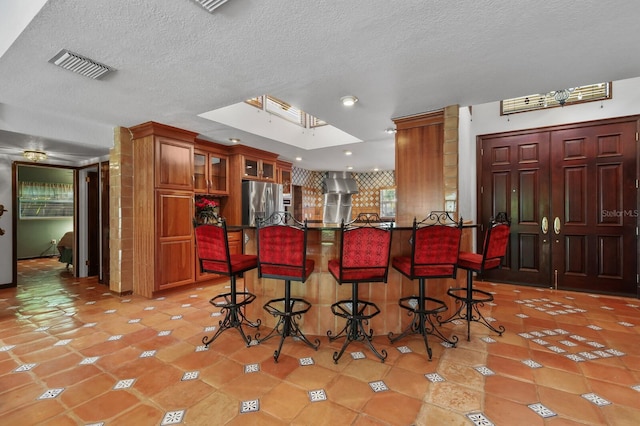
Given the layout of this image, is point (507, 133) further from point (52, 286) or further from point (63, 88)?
point (52, 286)

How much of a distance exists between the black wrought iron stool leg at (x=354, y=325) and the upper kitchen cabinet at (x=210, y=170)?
127 inches

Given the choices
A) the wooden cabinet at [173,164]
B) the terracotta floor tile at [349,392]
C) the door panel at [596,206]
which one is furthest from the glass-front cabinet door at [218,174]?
the door panel at [596,206]

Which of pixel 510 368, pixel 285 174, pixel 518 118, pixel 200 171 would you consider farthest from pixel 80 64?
pixel 518 118

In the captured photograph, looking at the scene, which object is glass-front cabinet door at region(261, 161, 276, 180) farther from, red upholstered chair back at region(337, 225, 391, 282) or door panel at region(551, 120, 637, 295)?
door panel at region(551, 120, 637, 295)

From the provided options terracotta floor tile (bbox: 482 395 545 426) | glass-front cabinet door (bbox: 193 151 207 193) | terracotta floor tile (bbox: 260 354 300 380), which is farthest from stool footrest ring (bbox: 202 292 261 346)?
glass-front cabinet door (bbox: 193 151 207 193)

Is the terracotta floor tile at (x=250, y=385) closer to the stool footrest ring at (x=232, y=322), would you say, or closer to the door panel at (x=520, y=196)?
the stool footrest ring at (x=232, y=322)

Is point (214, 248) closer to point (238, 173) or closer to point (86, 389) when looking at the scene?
point (86, 389)

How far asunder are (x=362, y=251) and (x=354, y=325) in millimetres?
753

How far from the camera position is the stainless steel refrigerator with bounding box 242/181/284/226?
519 centimetres

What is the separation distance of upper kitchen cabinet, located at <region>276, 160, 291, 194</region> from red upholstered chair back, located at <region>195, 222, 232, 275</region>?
4.08 metres

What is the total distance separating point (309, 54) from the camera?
7.22 feet

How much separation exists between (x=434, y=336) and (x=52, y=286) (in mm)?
5761

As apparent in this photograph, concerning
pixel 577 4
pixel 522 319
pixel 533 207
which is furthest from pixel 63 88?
pixel 533 207

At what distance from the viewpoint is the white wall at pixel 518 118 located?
3.56 meters
